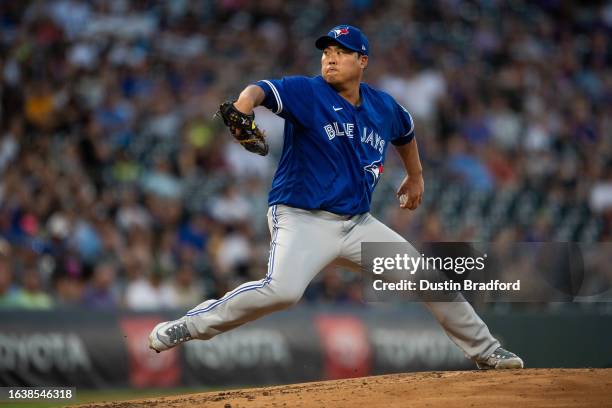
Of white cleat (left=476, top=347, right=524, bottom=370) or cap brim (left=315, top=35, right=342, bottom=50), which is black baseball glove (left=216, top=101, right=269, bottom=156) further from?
white cleat (left=476, top=347, right=524, bottom=370)

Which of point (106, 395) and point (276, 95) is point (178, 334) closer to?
point (276, 95)

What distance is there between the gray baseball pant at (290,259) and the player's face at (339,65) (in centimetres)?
86

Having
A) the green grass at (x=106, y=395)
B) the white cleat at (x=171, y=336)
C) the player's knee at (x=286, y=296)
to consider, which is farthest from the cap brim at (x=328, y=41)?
the green grass at (x=106, y=395)

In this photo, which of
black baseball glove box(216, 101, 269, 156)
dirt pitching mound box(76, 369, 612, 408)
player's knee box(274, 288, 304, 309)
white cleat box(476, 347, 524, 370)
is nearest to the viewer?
black baseball glove box(216, 101, 269, 156)

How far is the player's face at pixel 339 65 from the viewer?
21.1 ft

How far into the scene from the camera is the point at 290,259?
6.12 metres

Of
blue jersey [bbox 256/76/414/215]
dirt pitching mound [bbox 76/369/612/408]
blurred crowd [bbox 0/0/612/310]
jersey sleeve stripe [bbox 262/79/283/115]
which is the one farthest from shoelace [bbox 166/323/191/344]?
blurred crowd [bbox 0/0/612/310]

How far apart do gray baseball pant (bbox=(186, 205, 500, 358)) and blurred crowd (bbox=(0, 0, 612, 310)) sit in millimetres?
4708

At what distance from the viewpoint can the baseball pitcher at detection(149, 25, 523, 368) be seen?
20.0ft
